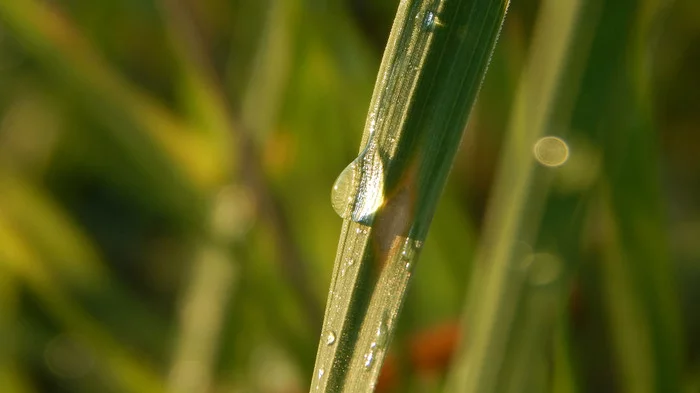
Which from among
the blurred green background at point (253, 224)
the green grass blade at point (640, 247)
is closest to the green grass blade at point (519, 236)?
the green grass blade at point (640, 247)

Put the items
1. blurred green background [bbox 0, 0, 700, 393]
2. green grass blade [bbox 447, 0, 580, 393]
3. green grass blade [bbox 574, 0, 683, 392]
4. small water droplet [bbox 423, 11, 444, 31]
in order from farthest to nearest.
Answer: blurred green background [bbox 0, 0, 700, 393] → green grass blade [bbox 574, 0, 683, 392] → green grass blade [bbox 447, 0, 580, 393] → small water droplet [bbox 423, 11, 444, 31]

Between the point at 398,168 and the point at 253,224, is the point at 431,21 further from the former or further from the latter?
the point at 253,224

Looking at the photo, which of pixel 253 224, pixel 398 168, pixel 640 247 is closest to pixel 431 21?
pixel 398 168

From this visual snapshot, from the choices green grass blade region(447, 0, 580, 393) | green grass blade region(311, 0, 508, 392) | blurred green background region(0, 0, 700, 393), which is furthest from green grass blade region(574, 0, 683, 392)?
green grass blade region(311, 0, 508, 392)

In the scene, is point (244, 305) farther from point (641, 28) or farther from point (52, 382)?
point (641, 28)

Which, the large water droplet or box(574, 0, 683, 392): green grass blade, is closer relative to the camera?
the large water droplet

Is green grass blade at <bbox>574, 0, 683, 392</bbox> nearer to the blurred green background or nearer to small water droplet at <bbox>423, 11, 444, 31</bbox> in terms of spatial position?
the blurred green background

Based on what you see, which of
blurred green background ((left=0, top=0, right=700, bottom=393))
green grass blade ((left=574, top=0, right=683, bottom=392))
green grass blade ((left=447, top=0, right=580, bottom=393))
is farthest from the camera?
blurred green background ((left=0, top=0, right=700, bottom=393))
